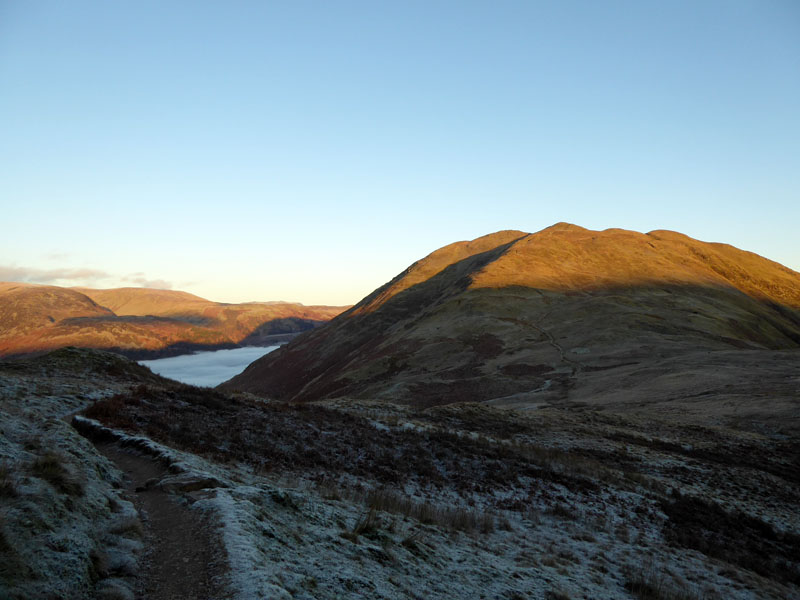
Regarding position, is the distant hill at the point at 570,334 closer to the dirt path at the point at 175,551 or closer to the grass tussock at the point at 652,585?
the grass tussock at the point at 652,585

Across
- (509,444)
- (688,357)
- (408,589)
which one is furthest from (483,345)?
(408,589)

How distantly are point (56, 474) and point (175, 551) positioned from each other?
A: 2.74 m

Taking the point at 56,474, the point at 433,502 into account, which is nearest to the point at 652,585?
the point at 433,502

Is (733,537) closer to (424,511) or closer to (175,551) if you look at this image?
(424,511)

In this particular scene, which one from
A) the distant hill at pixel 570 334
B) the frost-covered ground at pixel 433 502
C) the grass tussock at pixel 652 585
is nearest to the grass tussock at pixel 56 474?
the frost-covered ground at pixel 433 502

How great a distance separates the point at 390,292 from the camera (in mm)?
161750

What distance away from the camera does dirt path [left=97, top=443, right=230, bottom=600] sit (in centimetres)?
646

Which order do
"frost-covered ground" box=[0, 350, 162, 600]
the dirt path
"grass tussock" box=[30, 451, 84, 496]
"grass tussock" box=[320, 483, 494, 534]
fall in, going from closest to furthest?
"frost-covered ground" box=[0, 350, 162, 600] < the dirt path < "grass tussock" box=[30, 451, 84, 496] < "grass tussock" box=[320, 483, 494, 534]

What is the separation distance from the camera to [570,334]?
281 feet

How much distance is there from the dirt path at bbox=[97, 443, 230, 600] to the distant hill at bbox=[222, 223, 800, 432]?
45.5m

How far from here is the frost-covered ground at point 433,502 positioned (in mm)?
8289

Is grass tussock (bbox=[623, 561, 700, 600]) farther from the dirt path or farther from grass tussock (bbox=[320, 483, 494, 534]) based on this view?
the dirt path

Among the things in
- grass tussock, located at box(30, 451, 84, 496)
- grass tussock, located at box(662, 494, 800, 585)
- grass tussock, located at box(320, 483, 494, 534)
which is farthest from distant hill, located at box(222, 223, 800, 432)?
grass tussock, located at box(30, 451, 84, 496)

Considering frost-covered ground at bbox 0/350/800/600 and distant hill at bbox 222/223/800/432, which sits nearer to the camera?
frost-covered ground at bbox 0/350/800/600
